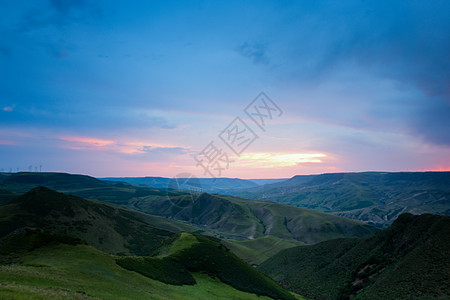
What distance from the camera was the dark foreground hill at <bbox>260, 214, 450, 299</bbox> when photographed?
5294 centimetres

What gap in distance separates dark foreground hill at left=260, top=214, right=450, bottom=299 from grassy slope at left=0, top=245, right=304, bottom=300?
31107 mm

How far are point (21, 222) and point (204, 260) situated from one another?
10239 centimetres

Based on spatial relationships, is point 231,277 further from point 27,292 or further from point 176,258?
point 27,292

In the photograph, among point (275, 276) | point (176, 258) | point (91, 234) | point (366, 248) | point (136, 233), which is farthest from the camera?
point (136, 233)

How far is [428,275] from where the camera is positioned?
5306 cm

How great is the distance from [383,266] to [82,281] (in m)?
73.9

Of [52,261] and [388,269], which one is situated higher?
[52,261]

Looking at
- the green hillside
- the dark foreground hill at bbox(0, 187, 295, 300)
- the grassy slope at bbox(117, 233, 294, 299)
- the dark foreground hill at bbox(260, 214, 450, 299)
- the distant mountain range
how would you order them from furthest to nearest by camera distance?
1. the dark foreground hill at bbox(260, 214, 450, 299)
2. the grassy slope at bbox(117, 233, 294, 299)
3. the distant mountain range
4. the dark foreground hill at bbox(0, 187, 295, 300)
5. the green hillside

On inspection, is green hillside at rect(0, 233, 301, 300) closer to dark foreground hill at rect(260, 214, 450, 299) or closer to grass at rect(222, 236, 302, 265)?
dark foreground hill at rect(260, 214, 450, 299)

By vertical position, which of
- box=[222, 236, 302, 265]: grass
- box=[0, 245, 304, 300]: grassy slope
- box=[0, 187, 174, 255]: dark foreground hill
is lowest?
box=[222, 236, 302, 265]: grass

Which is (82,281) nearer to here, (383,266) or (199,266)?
(199,266)

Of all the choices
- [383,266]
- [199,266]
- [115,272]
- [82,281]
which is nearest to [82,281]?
[82,281]

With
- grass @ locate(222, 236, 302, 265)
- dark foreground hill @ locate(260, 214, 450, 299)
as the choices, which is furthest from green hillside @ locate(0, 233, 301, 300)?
grass @ locate(222, 236, 302, 265)

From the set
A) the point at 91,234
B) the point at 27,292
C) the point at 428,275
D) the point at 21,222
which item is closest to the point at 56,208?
the point at 21,222
